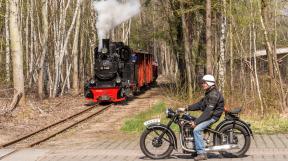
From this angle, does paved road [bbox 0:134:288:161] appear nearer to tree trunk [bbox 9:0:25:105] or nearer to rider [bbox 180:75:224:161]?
rider [bbox 180:75:224:161]

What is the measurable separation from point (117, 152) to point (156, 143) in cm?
143

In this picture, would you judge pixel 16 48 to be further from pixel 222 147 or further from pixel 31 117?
pixel 222 147

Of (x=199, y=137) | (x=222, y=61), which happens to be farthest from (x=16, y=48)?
(x=199, y=137)

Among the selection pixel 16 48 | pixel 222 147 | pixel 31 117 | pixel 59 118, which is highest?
pixel 16 48

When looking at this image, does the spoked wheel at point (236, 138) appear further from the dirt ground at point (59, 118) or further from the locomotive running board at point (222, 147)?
the dirt ground at point (59, 118)

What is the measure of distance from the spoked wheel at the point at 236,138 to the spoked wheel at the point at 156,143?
98 cm

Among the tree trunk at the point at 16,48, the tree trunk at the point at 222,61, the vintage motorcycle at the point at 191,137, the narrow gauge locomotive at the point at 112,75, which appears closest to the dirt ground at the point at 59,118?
the narrow gauge locomotive at the point at 112,75

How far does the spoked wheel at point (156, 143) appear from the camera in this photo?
11273mm

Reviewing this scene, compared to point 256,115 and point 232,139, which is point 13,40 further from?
point 232,139

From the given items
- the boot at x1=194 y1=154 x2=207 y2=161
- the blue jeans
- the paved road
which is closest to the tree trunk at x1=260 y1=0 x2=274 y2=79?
the paved road

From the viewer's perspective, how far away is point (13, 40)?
76.8 ft

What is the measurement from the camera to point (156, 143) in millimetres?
11305

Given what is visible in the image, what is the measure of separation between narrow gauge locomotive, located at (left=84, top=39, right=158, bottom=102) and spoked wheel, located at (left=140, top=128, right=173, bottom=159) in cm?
1796

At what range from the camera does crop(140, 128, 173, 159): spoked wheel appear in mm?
11273
